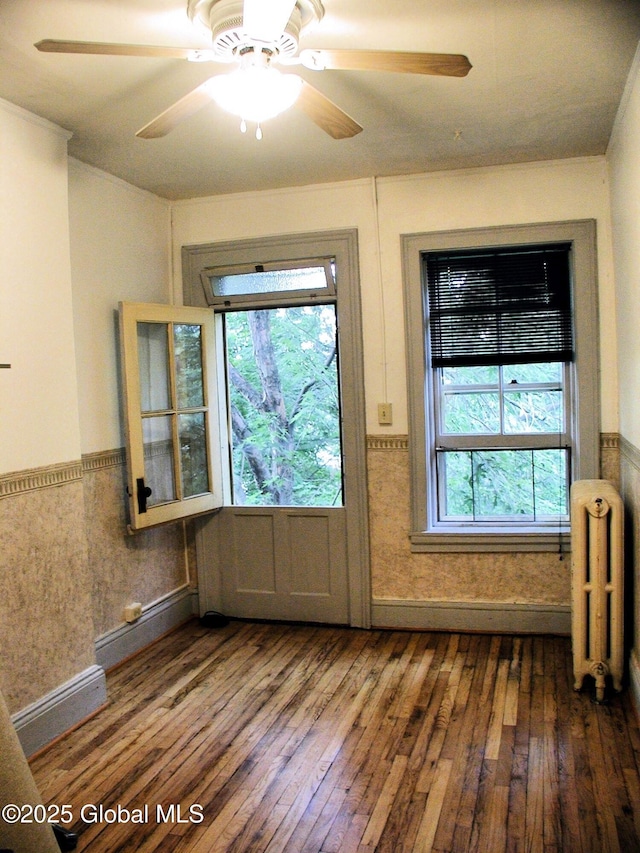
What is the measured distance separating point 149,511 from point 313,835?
6.40 ft

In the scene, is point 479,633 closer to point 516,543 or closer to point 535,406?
point 516,543

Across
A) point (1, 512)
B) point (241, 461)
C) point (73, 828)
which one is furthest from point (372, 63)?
point (241, 461)

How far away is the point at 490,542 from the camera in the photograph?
4062 millimetres

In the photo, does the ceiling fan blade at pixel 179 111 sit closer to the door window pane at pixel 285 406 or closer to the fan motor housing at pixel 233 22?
the fan motor housing at pixel 233 22

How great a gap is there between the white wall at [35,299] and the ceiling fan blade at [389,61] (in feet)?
4.61

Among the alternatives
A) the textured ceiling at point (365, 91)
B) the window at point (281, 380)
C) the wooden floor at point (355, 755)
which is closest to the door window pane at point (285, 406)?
the window at point (281, 380)

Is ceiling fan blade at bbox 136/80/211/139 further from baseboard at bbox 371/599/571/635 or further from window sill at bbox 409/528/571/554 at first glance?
baseboard at bbox 371/599/571/635

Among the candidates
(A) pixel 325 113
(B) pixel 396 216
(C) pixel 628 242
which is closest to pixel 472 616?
(C) pixel 628 242

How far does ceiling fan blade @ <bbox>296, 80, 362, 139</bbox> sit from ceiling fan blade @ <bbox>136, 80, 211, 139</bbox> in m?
0.30

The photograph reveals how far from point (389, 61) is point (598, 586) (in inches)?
91.8

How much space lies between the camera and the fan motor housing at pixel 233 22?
6.70 feet

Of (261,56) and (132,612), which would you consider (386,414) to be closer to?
(132,612)

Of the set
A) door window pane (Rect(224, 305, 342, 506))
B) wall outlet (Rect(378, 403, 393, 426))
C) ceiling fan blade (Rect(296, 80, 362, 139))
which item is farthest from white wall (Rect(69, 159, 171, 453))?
ceiling fan blade (Rect(296, 80, 362, 139))

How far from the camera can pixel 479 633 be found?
13.5 ft
